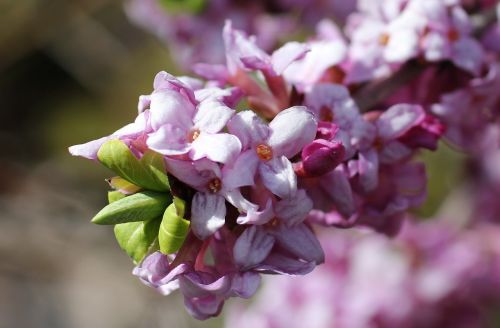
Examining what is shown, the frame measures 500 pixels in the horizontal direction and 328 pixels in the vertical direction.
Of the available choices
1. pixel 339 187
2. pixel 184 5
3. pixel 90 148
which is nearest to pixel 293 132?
pixel 339 187

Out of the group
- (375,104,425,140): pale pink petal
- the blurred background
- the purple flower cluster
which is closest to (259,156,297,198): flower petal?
(375,104,425,140): pale pink petal

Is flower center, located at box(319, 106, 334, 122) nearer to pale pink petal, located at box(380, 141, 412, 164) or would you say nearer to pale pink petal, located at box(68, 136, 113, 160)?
pale pink petal, located at box(380, 141, 412, 164)

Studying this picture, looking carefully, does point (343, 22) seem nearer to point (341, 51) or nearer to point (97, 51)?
point (341, 51)

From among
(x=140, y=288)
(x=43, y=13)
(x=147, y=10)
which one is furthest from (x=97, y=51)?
(x=147, y=10)

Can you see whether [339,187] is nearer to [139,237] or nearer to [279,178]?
[279,178]

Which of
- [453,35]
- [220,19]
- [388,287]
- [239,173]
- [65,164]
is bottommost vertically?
[65,164]

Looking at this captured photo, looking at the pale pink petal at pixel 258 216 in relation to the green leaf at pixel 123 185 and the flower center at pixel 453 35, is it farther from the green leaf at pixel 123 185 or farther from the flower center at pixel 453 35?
the flower center at pixel 453 35

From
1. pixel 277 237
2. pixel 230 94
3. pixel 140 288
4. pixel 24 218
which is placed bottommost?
pixel 140 288
